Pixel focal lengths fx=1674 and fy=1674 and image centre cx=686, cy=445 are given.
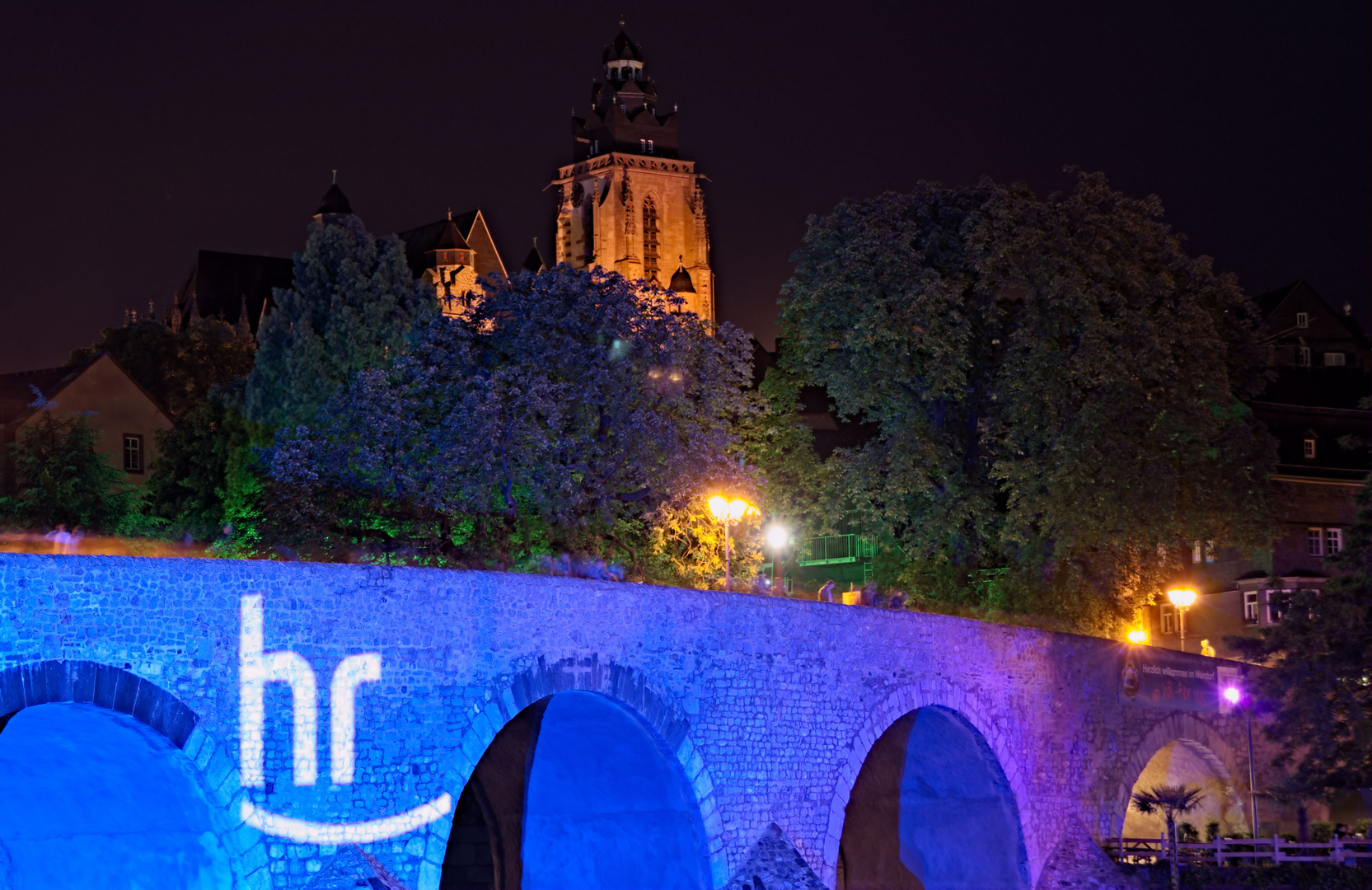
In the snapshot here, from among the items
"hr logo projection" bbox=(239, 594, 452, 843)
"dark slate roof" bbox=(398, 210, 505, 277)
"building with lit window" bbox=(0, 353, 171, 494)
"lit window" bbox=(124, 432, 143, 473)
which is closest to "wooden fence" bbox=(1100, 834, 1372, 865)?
"hr logo projection" bbox=(239, 594, 452, 843)

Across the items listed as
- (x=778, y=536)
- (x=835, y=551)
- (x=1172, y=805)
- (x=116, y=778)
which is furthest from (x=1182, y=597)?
(x=116, y=778)

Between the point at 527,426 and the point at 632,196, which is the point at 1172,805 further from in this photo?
the point at 632,196

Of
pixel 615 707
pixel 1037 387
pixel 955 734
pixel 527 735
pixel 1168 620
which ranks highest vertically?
pixel 1037 387

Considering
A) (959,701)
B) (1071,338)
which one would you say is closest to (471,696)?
(959,701)

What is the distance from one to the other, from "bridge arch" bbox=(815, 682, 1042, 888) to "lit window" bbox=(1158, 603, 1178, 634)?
26.6 meters

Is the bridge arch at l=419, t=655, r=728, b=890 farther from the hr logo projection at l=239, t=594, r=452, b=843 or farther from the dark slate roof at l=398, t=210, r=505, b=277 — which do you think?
the dark slate roof at l=398, t=210, r=505, b=277

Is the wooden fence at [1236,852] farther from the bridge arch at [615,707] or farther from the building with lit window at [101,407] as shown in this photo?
the building with lit window at [101,407]

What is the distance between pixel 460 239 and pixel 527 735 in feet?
223

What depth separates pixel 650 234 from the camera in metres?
110

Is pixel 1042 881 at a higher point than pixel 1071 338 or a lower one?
lower

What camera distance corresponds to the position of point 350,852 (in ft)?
58.3

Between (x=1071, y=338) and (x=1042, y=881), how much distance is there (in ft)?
40.8

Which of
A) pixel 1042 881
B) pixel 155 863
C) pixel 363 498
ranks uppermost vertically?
pixel 363 498

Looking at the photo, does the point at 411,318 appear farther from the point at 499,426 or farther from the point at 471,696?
the point at 471,696
